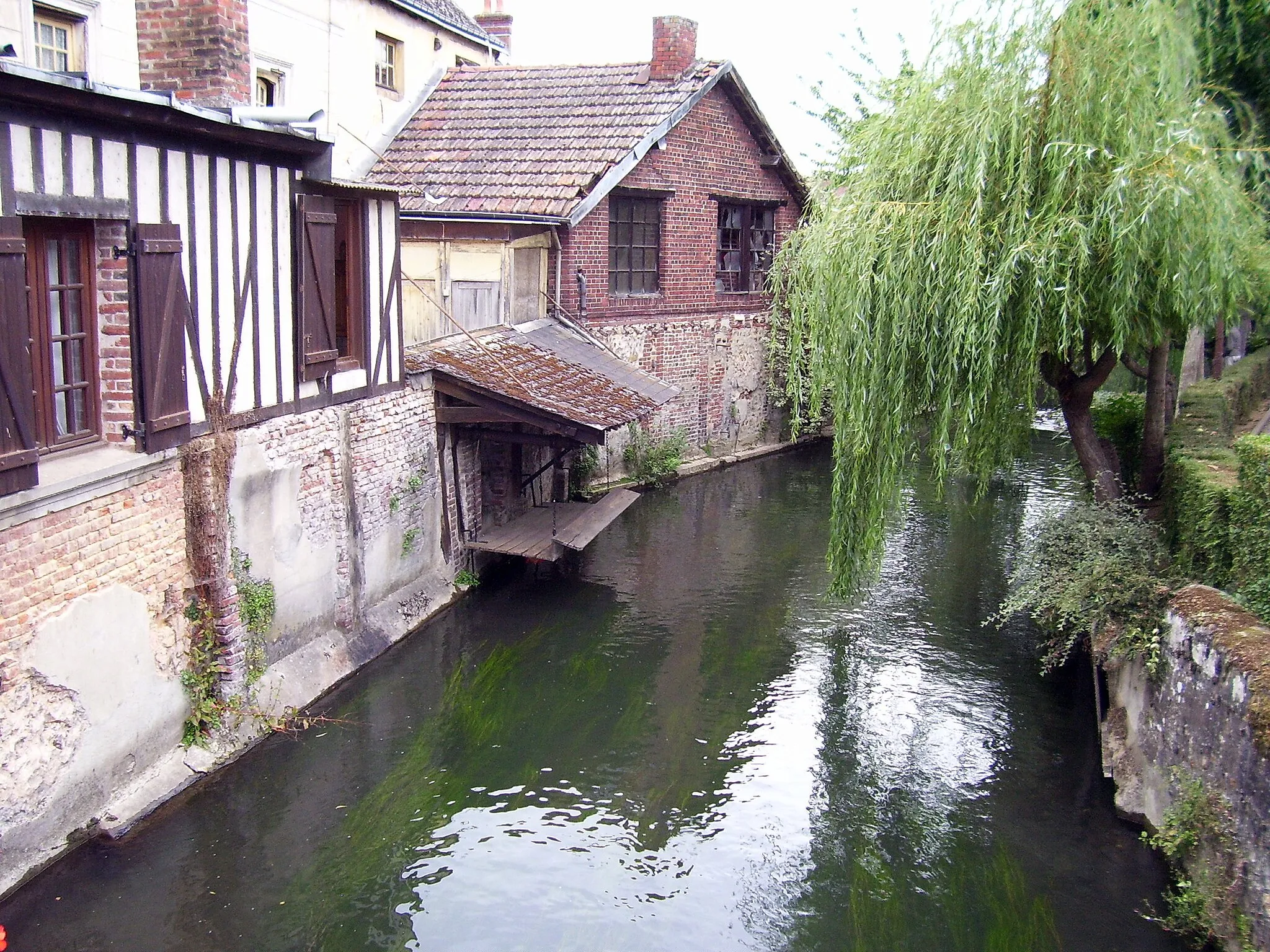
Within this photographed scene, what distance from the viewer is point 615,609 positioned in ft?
39.3

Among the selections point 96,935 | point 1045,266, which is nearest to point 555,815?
point 96,935

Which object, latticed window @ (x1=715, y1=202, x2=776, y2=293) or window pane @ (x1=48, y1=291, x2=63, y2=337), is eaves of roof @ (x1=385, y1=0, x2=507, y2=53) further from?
window pane @ (x1=48, y1=291, x2=63, y2=337)

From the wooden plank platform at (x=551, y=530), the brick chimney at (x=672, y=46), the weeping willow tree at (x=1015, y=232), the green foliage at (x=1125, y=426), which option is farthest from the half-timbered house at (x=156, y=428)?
the brick chimney at (x=672, y=46)

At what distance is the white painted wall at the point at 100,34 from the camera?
404 inches

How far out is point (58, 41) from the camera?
433 inches

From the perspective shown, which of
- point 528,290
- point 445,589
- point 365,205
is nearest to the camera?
point 365,205

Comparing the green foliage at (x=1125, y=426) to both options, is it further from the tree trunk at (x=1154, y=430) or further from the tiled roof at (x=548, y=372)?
the tiled roof at (x=548, y=372)

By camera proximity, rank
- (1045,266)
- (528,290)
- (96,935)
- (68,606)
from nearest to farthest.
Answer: (96,935) → (68,606) → (1045,266) → (528,290)

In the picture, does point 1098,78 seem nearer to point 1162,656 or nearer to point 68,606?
point 1162,656

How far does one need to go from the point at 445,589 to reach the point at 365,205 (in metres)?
4.24

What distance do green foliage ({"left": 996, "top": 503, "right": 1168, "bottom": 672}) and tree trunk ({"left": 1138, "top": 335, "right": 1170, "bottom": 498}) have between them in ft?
3.31

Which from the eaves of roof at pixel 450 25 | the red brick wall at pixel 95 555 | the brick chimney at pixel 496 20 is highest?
the brick chimney at pixel 496 20

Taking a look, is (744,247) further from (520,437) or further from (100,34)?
(100,34)

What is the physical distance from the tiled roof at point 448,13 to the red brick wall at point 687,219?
4.54 metres
